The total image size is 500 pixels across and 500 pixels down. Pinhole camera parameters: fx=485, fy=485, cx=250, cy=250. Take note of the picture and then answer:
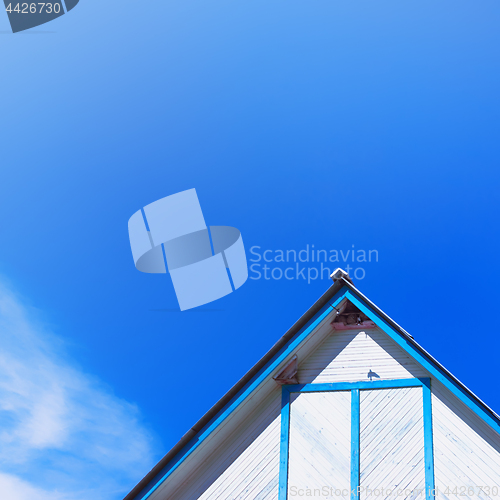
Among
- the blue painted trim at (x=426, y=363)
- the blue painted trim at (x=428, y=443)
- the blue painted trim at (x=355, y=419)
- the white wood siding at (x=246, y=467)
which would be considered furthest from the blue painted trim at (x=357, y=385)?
the white wood siding at (x=246, y=467)

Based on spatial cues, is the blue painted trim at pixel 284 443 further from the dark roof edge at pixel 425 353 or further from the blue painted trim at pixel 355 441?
the dark roof edge at pixel 425 353

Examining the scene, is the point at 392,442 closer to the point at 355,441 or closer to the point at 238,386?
the point at 355,441

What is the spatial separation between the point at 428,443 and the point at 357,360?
2164mm

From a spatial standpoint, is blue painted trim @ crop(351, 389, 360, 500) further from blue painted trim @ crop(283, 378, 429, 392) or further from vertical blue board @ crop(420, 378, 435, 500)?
vertical blue board @ crop(420, 378, 435, 500)

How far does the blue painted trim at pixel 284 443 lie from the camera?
9.56 metres

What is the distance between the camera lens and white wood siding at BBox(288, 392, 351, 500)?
31.1 ft

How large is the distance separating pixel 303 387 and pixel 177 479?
3303mm

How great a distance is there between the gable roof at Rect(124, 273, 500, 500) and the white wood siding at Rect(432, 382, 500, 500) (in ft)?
1.23

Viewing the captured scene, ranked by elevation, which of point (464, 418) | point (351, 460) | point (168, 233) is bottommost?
point (351, 460)

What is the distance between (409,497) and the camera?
898 centimetres

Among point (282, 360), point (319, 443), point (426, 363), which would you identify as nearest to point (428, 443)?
point (426, 363)

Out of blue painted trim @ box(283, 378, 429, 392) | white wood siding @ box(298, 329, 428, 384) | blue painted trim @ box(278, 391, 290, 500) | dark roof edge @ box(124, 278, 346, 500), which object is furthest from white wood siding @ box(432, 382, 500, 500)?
dark roof edge @ box(124, 278, 346, 500)

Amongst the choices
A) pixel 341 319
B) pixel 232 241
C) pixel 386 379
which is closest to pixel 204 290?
pixel 232 241

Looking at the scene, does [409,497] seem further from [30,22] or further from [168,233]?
[30,22]
